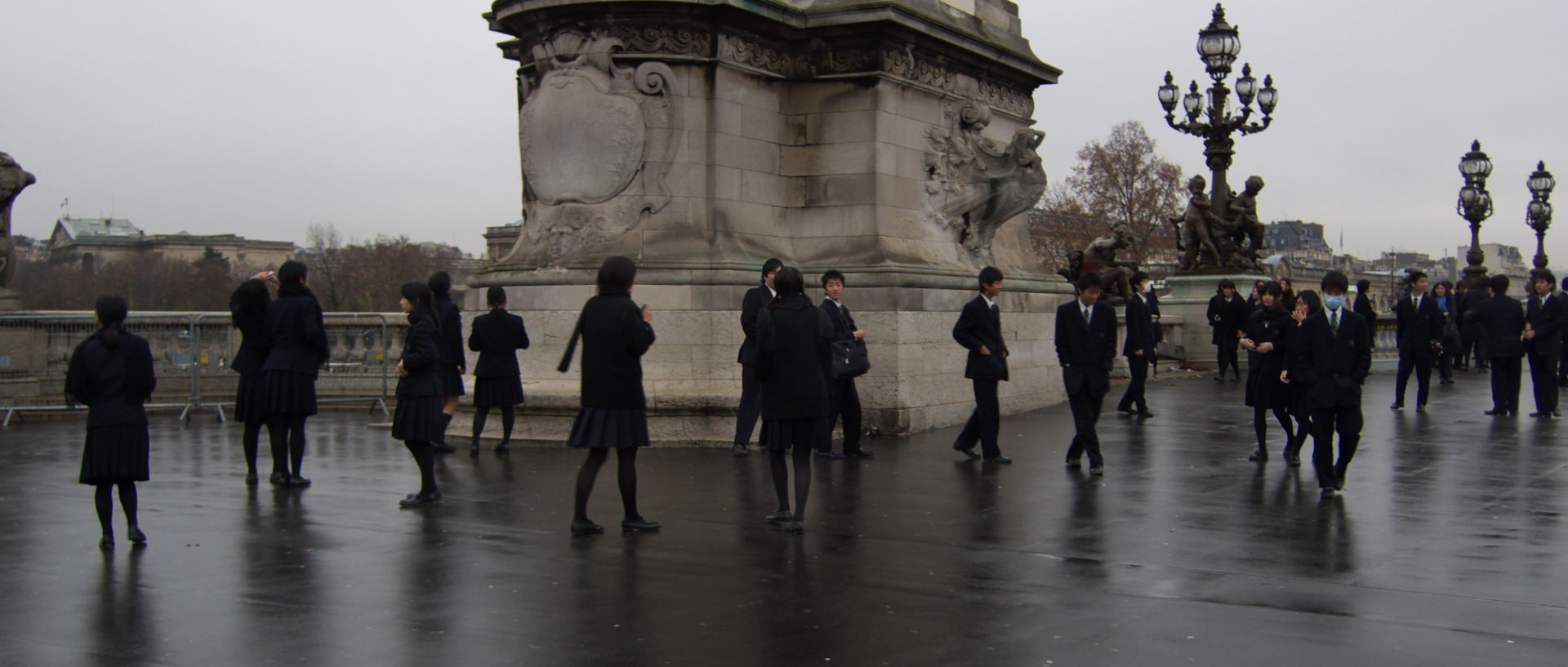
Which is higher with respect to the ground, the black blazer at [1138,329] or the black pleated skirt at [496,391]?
the black blazer at [1138,329]

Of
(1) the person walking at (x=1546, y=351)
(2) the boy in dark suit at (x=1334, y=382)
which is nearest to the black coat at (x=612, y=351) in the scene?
(2) the boy in dark suit at (x=1334, y=382)

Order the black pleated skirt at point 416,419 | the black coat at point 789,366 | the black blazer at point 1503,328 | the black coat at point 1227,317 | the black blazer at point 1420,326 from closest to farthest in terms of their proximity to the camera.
→ the black coat at point 789,366
the black pleated skirt at point 416,419
the black blazer at point 1503,328
the black blazer at point 1420,326
the black coat at point 1227,317

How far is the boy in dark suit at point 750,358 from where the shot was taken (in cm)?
1191

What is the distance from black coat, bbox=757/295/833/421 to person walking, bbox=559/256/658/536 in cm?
70

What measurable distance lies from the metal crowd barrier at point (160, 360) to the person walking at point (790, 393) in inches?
416

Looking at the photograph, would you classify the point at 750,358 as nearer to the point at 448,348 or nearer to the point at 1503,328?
the point at 448,348

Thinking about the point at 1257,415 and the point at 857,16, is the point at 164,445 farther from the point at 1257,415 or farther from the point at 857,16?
the point at 1257,415

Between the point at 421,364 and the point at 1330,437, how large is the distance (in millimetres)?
6112

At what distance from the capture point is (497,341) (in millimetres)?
12555

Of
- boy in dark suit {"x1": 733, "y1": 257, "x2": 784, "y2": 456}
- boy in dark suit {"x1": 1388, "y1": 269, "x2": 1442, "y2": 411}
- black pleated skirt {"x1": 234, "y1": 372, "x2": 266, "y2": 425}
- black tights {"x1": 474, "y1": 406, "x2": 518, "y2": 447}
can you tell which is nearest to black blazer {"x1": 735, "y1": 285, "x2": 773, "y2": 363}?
boy in dark suit {"x1": 733, "y1": 257, "x2": 784, "y2": 456}

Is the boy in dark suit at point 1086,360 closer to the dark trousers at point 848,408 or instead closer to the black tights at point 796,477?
the dark trousers at point 848,408

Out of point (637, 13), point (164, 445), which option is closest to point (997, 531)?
point (637, 13)

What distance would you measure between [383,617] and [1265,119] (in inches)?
1011

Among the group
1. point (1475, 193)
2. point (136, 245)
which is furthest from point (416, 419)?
point (136, 245)
